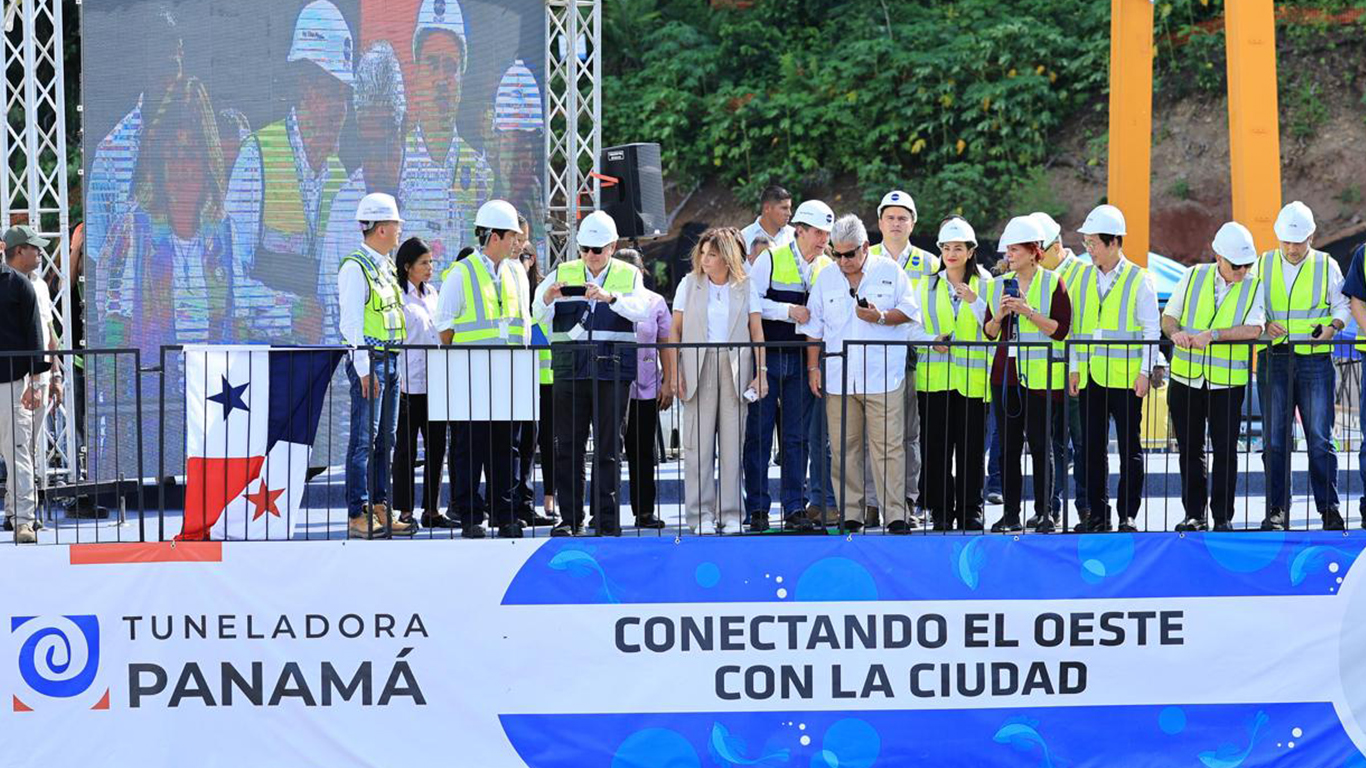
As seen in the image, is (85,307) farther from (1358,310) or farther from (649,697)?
(1358,310)

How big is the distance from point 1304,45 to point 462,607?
22424mm

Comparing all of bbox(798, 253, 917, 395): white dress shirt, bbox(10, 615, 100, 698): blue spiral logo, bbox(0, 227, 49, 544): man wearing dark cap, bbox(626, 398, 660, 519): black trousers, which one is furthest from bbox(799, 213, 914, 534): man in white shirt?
bbox(0, 227, 49, 544): man wearing dark cap

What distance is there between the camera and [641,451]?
8.43 metres

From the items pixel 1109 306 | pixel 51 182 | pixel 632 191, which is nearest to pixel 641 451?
pixel 1109 306

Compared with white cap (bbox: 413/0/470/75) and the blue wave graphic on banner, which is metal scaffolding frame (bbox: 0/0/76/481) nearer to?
white cap (bbox: 413/0/470/75)

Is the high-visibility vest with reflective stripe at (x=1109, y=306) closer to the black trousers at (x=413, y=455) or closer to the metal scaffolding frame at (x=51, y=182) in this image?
the black trousers at (x=413, y=455)

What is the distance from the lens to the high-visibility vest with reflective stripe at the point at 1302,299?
8.61 metres

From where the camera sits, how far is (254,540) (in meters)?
7.38

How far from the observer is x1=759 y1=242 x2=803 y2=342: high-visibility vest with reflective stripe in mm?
8859

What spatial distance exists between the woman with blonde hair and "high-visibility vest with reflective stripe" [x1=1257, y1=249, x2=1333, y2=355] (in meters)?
2.59

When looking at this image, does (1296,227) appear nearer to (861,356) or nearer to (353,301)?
(861,356)

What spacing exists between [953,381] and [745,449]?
111 centimetres

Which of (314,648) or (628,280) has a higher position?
(628,280)

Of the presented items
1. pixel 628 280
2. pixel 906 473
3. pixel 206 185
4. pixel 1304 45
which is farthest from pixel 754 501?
pixel 1304 45
